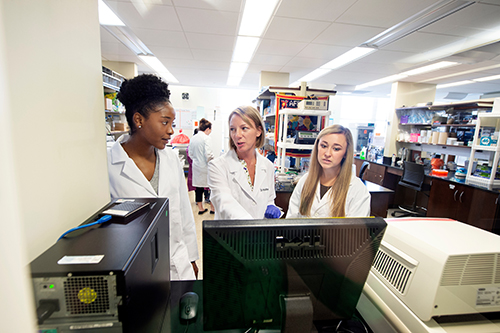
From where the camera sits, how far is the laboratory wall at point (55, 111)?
44 centimetres

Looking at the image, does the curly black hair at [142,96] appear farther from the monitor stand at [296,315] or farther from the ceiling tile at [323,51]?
the ceiling tile at [323,51]

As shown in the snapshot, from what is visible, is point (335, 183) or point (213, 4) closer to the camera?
point (335, 183)

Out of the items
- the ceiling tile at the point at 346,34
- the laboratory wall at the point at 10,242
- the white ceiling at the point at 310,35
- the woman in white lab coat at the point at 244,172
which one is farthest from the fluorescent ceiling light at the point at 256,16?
the laboratory wall at the point at 10,242

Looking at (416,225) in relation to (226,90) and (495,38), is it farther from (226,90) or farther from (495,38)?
(226,90)

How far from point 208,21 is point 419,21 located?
2466 millimetres

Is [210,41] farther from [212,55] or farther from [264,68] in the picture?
[264,68]

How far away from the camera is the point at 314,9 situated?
2.42 m

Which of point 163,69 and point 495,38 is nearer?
point 495,38

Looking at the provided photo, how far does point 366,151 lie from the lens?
5918 mm

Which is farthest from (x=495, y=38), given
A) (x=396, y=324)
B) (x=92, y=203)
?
(x=92, y=203)

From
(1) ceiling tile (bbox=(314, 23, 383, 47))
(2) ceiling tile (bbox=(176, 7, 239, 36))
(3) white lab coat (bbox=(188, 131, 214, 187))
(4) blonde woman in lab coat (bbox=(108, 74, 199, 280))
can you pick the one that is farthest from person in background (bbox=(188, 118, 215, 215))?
(4) blonde woman in lab coat (bbox=(108, 74, 199, 280))

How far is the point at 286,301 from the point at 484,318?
68 centimetres

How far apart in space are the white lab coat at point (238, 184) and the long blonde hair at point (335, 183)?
0.93 feet

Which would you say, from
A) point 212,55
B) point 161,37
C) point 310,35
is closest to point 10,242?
point 310,35
